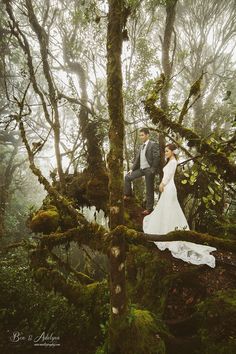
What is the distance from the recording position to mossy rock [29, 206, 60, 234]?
6.20 metres

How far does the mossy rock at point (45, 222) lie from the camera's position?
244 inches

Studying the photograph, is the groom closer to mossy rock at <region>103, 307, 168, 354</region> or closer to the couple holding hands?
the couple holding hands

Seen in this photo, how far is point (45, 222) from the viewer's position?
6223mm

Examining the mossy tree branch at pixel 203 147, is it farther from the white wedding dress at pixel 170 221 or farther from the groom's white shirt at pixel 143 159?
the groom's white shirt at pixel 143 159

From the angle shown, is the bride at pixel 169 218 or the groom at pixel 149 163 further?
the groom at pixel 149 163

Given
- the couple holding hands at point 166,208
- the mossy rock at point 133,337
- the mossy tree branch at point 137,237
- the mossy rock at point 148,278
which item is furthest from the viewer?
the mossy rock at point 148,278

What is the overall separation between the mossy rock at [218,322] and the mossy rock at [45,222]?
3438 millimetres

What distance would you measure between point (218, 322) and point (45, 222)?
3.91 meters

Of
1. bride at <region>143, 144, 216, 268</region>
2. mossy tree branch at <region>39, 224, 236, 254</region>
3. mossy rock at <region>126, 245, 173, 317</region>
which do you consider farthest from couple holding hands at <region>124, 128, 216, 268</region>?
mossy tree branch at <region>39, 224, 236, 254</region>

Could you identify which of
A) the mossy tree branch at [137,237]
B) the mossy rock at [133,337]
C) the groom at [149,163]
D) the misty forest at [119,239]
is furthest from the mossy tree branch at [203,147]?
the groom at [149,163]

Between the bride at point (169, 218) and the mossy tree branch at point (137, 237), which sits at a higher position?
the bride at point (169, 218)

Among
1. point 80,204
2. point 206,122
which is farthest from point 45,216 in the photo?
point 206,122

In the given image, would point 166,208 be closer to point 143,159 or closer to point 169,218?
point 169,218

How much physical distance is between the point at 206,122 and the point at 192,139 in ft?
46.1
